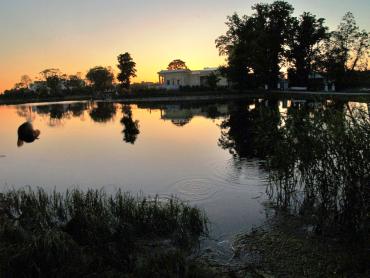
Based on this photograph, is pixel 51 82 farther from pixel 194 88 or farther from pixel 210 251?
pixel 210 251

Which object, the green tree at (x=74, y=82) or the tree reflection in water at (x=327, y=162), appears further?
the green tree at (x=74, y=82)

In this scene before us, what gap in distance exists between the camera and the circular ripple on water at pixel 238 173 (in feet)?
46.9

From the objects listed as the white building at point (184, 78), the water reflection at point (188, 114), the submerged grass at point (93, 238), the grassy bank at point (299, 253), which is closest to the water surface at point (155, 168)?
the grassy bank at point (299, 253)

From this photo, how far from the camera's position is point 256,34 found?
72.9 m

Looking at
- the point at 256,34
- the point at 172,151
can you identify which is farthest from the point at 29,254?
the point at 256,34

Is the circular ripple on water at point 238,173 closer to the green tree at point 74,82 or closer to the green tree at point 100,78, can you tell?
Answer: the green tree at point 100,78

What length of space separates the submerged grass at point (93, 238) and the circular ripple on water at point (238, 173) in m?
4.76

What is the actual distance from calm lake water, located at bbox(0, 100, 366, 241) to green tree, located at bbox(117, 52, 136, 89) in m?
73.6

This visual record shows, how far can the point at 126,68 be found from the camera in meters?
103

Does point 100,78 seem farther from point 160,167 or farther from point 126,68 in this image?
point 160,167

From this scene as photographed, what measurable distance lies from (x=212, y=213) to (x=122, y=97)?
278ft

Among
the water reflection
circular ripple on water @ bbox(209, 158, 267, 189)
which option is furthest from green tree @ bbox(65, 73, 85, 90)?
circular ripple on water @ bbox(209, 158, 267, 189)

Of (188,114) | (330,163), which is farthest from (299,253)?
(188,114)

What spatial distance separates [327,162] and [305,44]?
6655 cm
